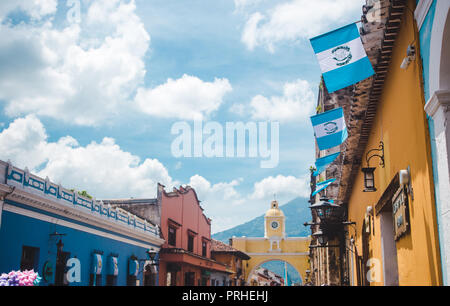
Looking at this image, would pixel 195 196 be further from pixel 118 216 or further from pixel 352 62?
pixel 352 62

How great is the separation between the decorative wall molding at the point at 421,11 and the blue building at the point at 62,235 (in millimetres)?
9789

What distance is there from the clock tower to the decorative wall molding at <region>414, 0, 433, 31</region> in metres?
45.4

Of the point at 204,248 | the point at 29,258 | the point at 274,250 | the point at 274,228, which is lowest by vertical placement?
the point at 29,258

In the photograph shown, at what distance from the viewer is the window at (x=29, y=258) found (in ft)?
40.1

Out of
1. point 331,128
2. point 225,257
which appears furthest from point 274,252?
point 331,128

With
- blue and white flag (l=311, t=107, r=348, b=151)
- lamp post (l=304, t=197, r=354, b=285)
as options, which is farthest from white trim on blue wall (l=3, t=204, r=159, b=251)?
blue and white flag (l=311, t=107, r=348, b=151)

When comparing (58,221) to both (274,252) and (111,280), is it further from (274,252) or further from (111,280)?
(274,252)

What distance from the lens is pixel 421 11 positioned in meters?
4.10

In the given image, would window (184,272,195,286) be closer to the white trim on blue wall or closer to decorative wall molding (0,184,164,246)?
decorative wall molding (0,184,164,246)

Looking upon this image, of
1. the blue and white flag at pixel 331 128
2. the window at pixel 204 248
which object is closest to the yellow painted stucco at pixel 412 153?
the blue and white flag at pixel 331 128

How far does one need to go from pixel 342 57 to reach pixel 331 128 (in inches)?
108

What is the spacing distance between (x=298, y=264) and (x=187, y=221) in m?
23.6

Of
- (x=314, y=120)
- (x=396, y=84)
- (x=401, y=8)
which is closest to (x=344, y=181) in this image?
(x=314, y=120)

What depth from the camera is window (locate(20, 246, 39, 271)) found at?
12.2m
